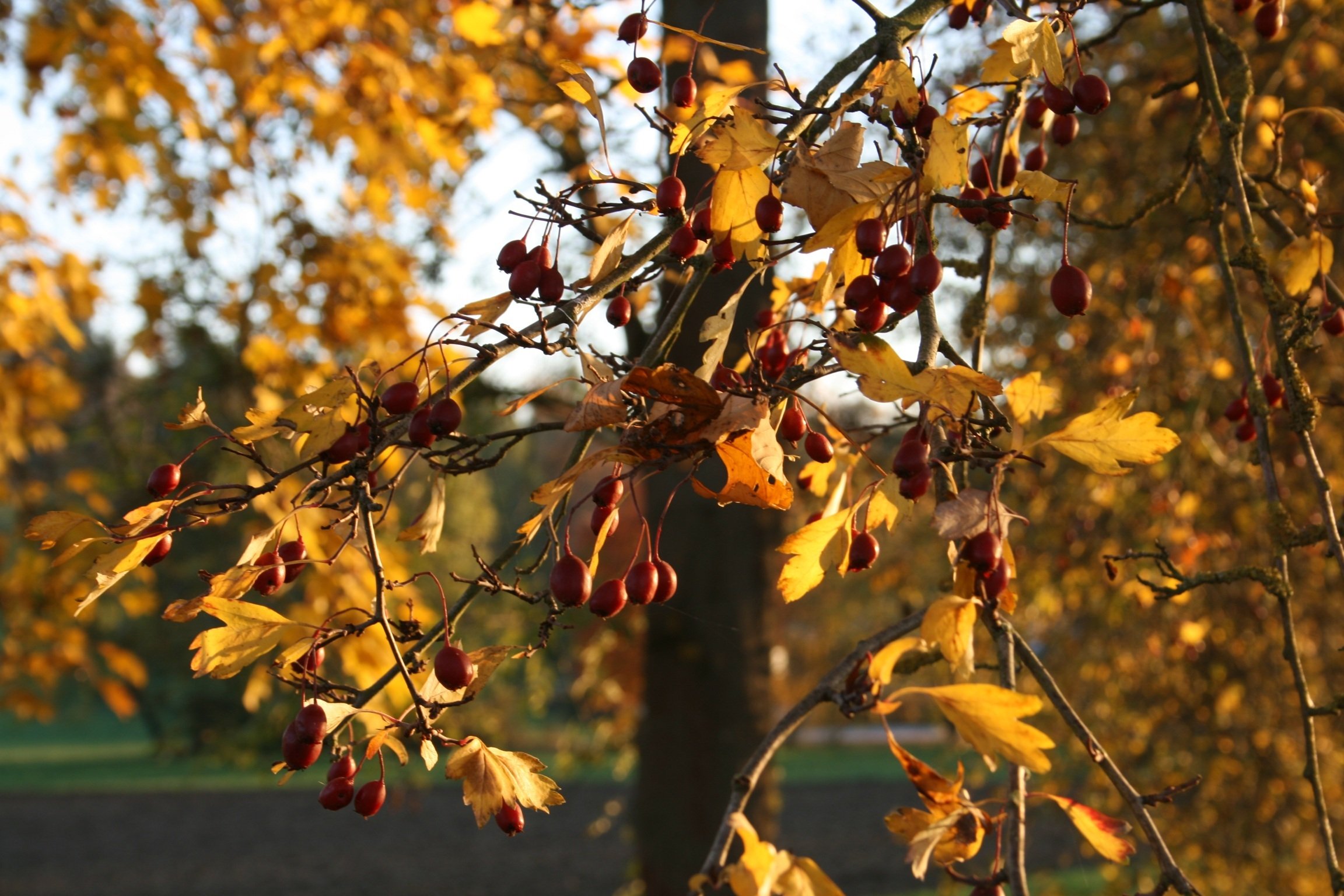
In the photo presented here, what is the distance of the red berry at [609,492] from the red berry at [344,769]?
31 centimetres

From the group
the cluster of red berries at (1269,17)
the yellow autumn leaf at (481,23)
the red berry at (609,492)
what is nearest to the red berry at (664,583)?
the red berry at (609,492)

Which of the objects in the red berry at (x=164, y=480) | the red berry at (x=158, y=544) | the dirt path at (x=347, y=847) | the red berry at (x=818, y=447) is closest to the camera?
the red berry at (x=158, y=544)

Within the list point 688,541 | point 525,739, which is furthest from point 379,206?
point 525,739

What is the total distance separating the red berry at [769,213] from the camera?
3.16 ft

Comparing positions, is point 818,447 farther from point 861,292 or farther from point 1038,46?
point 1038,46

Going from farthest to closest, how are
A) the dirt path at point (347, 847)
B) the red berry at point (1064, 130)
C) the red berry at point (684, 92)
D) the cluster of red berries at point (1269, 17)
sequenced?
the dirt path at point (347, 847) → the cluster of red berries at point (1269, 17) → the red berry at point (1064, 130) → the red berry at point (684, 92)

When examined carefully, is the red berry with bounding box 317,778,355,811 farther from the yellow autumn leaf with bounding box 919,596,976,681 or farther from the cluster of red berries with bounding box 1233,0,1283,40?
the cluster of red berries with bounding box 1233,0,1283,40

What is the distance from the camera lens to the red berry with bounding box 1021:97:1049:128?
1449mm

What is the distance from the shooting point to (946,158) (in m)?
0.87

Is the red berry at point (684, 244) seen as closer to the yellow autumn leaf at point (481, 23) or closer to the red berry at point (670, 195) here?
the red berry at point (670, 195)

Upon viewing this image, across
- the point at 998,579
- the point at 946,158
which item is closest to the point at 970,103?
the point at 946,158

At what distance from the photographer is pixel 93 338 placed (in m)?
17.4

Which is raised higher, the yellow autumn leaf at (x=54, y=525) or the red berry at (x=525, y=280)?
the red berry at (x=525, y=280)

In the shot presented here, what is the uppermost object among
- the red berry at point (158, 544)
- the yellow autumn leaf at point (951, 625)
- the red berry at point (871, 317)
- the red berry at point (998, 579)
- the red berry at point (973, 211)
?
the red berry at point (973, 211)
